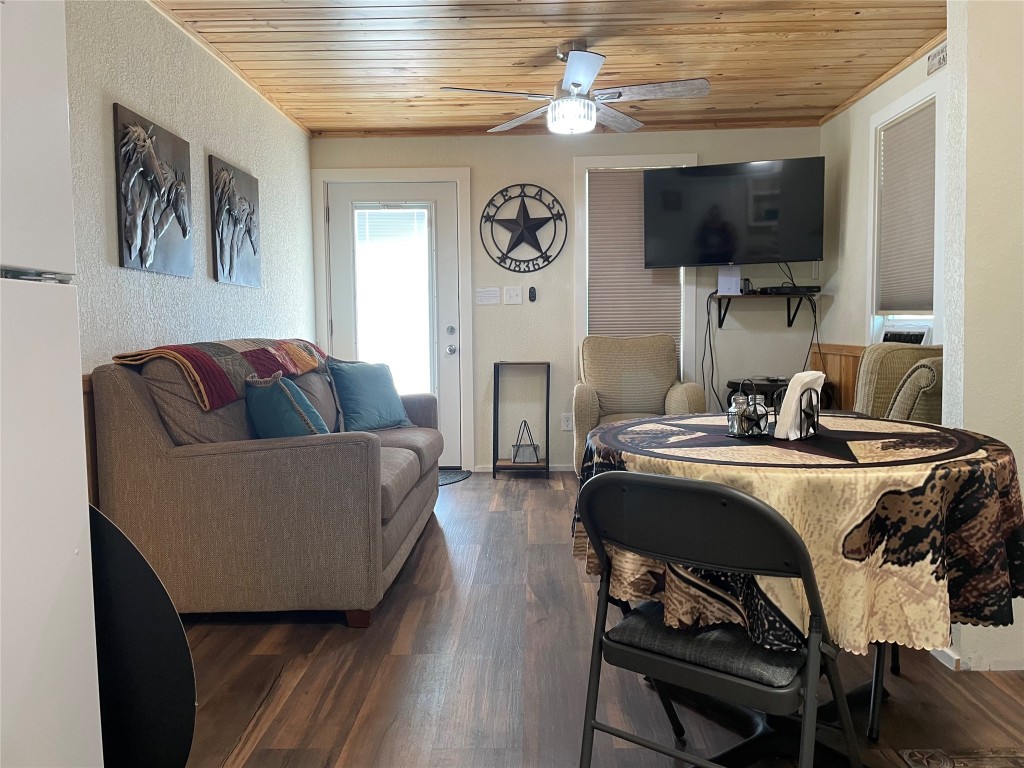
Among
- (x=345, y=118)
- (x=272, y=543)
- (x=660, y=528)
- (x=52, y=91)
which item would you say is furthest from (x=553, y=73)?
(x=52, y=91)

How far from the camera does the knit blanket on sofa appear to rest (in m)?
2.59

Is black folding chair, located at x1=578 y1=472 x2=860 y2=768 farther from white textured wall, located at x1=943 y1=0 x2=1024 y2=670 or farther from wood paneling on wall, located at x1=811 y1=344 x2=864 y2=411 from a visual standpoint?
wood paneling on wall, located at x1=811 y1=344 x2=864 y2=411

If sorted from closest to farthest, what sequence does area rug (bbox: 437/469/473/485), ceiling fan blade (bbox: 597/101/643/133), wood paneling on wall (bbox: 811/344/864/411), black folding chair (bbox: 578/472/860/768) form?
black folding chair (bbox: 578/472/860/768) < ceiling fan blade (bbox: 597/101/643/133) < wood paneling on wall (bbox: 811/344/864/411) < area rug (bbox: 437/469/473/485)

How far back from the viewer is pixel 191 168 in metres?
3.22

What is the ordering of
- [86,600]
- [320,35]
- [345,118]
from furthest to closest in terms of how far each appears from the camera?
[345,118], [320,35], [86,600]

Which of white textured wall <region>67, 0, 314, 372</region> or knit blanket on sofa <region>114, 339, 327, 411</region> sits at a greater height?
white textured wall <region>67, 0, 314, 372</region>

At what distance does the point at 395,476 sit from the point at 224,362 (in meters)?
0.79

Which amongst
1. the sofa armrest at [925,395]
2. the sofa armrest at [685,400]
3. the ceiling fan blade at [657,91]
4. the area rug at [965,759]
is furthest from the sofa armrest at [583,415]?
the area rug at [965,759]

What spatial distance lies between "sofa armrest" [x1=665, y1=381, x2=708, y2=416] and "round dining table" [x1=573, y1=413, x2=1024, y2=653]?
276 centimetres

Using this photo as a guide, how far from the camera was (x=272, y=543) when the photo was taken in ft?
8.17

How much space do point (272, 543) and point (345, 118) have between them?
10.5ft

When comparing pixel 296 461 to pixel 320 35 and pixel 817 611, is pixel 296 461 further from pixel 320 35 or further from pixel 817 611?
pixel 320 35

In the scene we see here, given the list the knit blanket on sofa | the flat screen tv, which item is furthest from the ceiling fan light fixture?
the knit blanket on sofa

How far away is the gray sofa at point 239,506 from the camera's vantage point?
246 cm
